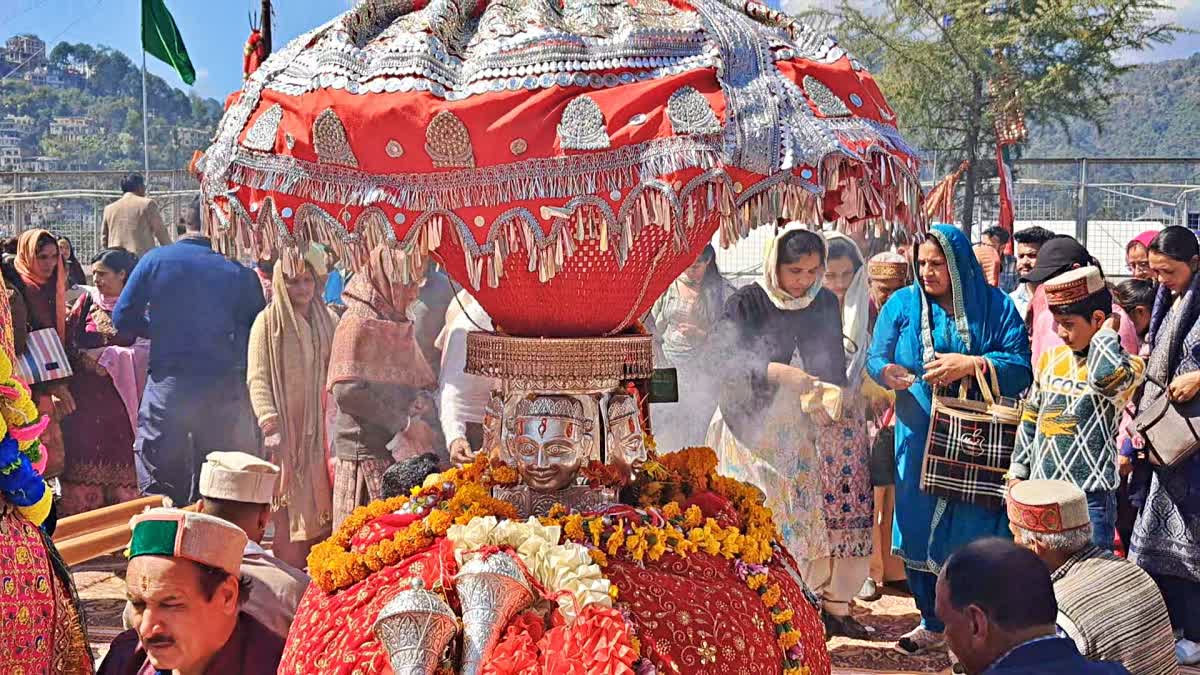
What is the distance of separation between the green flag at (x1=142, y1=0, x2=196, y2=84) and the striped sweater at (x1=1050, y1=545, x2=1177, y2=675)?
5.10 metres

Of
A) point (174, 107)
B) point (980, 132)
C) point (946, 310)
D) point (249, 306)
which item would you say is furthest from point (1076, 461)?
point (174, 107)

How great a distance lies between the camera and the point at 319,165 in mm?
2400

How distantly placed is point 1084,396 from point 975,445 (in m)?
0.52

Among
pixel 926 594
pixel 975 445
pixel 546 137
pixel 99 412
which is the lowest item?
pixel 926 594

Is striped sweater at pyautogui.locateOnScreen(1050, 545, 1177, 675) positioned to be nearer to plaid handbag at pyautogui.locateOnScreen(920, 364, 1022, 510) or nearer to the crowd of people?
the crowd of people

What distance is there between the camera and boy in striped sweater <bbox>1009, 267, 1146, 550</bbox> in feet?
15.5

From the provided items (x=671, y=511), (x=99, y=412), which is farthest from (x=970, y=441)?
(x=99, y=412)

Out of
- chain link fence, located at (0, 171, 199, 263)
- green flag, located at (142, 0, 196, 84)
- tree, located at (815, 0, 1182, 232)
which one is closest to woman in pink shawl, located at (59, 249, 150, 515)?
green flag, located at (142, 0, 196, 84)

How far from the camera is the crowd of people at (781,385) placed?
16.8ft

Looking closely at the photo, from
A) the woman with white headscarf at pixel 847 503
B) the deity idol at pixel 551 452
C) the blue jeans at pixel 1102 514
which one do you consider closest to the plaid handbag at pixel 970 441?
the blue jeans at pixel 1102 514

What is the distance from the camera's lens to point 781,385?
595 centimetres

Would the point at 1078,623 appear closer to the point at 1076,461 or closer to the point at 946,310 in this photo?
the point at 1076,461

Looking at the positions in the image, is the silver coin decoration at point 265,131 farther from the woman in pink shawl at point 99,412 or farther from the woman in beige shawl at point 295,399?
the woman in pink shawl at point 99,412

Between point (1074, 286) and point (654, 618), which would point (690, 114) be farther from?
point (1074, 286)
